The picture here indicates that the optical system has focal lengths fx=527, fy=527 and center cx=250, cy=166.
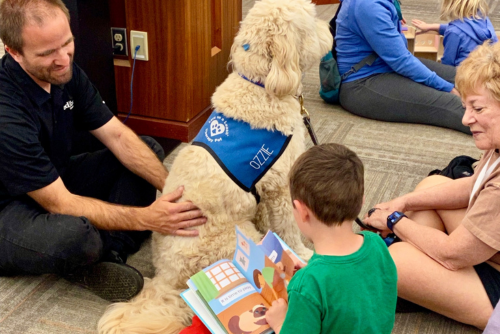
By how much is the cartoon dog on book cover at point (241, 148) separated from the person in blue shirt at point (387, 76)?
154 centimetres

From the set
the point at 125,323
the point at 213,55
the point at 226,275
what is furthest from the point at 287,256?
the point at 213,55

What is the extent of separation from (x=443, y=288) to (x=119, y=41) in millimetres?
2352

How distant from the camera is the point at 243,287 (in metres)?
1.71

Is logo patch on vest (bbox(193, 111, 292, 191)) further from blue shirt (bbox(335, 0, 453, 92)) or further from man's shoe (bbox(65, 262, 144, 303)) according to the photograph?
blue shirt (bbox(335, 0, 453, 92))

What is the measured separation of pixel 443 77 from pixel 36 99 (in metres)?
2.90

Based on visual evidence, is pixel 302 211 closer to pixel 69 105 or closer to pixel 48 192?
pixel 48 192

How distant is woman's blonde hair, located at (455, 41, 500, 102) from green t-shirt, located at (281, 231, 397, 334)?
0.73m

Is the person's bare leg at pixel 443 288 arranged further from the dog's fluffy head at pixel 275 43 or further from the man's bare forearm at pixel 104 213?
the man's bare forearm at pixel 104 213

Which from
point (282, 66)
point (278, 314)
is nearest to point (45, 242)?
point (278, 314)

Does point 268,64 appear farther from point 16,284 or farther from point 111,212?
point 16,284

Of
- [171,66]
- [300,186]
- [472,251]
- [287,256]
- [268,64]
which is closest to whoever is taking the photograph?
[300,186]

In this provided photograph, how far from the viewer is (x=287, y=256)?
59.2 inches

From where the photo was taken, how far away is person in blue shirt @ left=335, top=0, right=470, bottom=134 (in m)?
3.39

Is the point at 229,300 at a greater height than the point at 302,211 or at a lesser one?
lesser
